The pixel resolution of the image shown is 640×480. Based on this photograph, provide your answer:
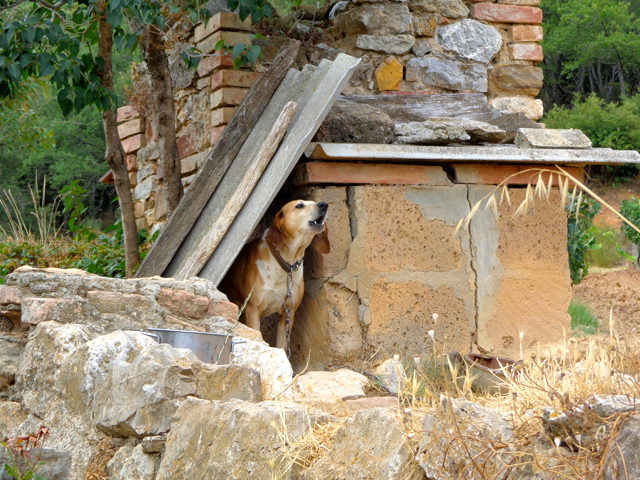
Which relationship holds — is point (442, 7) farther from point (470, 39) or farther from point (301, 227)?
point (301, 227)

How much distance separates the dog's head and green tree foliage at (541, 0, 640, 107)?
2033cm

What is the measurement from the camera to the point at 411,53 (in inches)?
252

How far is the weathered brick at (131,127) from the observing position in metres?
7.28

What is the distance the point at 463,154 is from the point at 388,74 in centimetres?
123

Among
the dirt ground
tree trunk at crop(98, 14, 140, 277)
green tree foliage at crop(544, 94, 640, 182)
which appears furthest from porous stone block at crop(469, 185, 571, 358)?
green tree foliage at crop(544, 94, 640, 182)

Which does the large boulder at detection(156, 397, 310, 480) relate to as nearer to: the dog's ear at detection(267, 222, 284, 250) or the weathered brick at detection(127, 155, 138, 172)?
the dog's ear at detection(267, 222, 284, 250)

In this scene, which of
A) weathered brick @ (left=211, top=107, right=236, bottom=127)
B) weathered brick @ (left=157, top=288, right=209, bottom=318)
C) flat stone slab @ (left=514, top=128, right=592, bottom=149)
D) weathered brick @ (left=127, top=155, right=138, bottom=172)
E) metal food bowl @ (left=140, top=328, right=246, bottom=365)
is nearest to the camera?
metal food bowl @ (left=140, top=328, right=246, bottom=365)

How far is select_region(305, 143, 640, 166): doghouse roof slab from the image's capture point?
519 centimetres

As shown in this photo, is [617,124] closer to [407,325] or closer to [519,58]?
[519,58]

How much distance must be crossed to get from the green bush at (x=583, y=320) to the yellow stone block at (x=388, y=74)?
134 inches

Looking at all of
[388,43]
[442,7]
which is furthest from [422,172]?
[442,7]

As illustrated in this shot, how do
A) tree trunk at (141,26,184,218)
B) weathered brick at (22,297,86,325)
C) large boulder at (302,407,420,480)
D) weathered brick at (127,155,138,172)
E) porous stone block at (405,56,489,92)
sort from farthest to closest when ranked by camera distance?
weathered brick at (127,155,138,172)
porous stone block at (405,56,489,92)
tree trunk at (141,26,184,218)
weathered brick at (22,297,86,325)
large boulder at (302,407,420,480)

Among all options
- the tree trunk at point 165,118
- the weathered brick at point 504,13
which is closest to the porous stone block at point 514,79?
the weathered brick at point 504,13

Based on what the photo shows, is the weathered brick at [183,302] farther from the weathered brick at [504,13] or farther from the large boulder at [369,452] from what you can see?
the weathered brick at [504,13]
